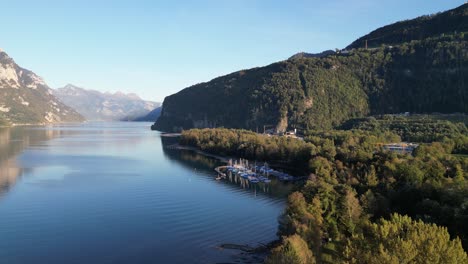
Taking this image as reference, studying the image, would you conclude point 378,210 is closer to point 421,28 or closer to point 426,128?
point 426,128

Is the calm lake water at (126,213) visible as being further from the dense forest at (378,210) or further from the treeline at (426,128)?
the treeline at (426,128)

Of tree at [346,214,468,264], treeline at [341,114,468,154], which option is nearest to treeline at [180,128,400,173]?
treeline at [341,114,468,154]

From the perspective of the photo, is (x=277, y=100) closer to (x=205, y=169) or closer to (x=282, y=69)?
(x=282, y=69)

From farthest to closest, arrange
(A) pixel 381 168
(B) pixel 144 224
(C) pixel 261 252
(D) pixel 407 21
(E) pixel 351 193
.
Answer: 1. (D) pixel 407 21
2. (A) pixel 381 168
3. (B) pixel 144 224
4. (E) pixel 351 193
5. (C) pixel 261 252

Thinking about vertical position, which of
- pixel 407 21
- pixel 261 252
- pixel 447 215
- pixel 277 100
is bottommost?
pixel 261 252

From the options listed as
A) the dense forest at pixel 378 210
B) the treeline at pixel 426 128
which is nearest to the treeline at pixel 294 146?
the dense forest at pixel 378 210

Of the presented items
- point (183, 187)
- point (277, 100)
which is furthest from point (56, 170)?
point (277, 100)

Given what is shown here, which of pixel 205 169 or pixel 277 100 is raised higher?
pixel 277 100
